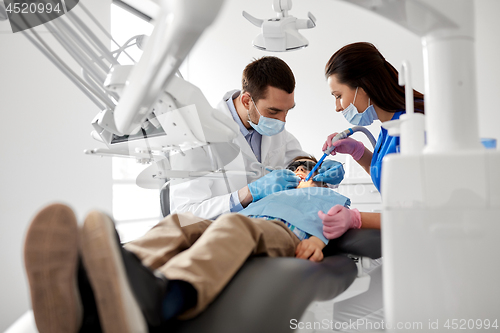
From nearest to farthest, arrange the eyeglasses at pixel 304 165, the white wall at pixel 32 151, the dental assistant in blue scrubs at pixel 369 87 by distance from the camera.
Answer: the dental assistant in blue scrubs at pixel 369 87 < the eyeglasses at pixel 304 165 < the white wall at pixel 32 151

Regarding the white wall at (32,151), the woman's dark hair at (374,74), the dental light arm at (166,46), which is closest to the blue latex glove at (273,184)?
the woman's dark hair at (374,74)

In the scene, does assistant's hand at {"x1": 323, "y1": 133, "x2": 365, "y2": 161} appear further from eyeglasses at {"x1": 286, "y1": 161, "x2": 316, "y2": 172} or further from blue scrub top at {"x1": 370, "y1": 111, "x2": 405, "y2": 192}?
blue scrub top at {"x1": 370, "y1": 111, "x2": 405, "y2": 192}

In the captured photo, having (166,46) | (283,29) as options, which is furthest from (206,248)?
(283,29)

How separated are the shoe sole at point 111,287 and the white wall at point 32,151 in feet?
5.85

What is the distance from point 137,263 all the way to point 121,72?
55 cm

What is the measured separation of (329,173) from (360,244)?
57 cm

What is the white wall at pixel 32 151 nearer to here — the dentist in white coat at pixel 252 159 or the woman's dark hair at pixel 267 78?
the dentist in white coat at pixel 252 159

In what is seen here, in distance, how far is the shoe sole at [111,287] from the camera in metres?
0.54

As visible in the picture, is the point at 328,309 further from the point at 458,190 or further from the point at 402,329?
the point at 458,190

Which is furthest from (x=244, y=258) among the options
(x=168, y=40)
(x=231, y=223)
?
(x=168, y=40)

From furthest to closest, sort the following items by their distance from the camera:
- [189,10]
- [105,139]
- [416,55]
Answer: [416,55]
[105,139]
[189,10]

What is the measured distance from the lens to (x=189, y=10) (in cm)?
55

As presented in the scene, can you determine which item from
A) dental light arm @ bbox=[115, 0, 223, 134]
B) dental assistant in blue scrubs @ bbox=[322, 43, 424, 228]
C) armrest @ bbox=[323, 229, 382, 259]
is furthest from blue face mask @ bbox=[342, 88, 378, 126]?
dental light arm @ bbox=[115, 0, 223, 134]

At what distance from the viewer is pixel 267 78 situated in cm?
178
